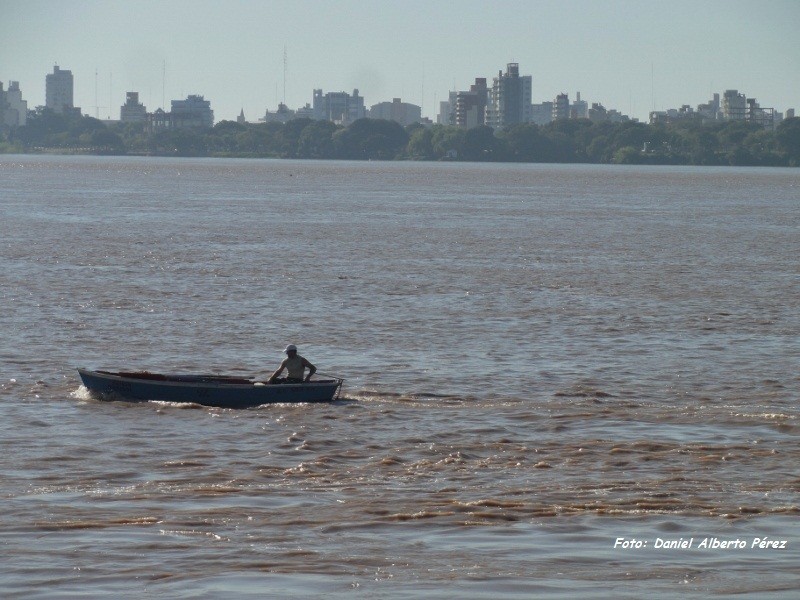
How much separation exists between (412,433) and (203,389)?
5.68 metres

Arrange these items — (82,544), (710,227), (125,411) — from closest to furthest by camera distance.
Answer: (82,544) < (125,411) < (710,227)

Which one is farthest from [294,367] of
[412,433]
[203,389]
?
[412,433]

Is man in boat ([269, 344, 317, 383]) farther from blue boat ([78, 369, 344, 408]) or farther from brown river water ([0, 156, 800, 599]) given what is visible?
brown river water ([0, 156, 800, 599])

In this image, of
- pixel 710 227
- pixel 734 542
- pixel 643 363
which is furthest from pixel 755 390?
pixel 710 227

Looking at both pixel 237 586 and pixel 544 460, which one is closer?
pixel 237 586

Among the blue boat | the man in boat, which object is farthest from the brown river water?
the man in boat

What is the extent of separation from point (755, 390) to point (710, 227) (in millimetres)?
75146

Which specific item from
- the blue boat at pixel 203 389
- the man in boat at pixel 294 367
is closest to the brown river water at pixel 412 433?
the blue boat at pixel 203 389

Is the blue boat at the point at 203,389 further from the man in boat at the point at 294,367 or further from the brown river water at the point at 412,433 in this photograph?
the man in boat at the point at 294,367

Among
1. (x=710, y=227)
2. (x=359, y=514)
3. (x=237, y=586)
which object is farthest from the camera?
(x=710, y=227)

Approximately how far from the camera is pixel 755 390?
3816 centimetres

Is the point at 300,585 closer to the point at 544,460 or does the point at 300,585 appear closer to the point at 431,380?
the point at 544,460

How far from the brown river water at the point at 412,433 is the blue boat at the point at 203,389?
13.3 inches

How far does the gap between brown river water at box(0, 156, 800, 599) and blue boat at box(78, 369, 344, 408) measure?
13.3 inches
